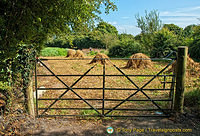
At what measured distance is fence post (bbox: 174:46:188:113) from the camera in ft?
12.3

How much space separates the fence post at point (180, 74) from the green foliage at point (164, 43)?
1578cm

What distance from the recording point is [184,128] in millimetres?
3566

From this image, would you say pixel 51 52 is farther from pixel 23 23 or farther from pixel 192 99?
pixel 192 99

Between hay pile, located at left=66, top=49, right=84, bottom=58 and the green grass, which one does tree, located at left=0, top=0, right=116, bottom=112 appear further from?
the green grass

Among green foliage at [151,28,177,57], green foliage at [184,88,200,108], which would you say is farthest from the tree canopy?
green foliage at [151,28,177,57]

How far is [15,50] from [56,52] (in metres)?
28.1

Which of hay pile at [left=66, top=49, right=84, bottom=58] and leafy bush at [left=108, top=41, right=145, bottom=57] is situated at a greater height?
leafy bush at [left=108, top=41, right=145, bottom=57]

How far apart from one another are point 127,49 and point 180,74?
1959 centimetres

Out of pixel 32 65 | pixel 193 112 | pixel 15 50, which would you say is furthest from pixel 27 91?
pixel 193 112

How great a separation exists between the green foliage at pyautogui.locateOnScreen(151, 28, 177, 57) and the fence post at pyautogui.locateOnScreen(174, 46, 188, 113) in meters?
15.8

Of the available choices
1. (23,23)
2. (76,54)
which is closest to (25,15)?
(23,23)

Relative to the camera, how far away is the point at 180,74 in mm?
3807

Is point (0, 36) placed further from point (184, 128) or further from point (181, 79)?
point (184, 128)

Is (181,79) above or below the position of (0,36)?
below
